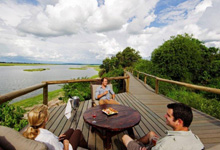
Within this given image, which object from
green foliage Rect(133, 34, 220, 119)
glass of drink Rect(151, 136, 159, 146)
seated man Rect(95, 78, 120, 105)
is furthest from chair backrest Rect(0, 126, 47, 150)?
green foliage Rect(133, 34, 220, 119)

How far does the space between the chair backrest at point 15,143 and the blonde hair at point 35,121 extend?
0.29 meters

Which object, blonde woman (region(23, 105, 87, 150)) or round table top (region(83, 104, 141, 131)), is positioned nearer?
blonde woman (region(23, 105, 87, 150))

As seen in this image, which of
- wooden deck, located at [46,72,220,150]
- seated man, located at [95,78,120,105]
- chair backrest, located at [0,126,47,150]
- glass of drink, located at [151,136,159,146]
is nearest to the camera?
chair backrest, located at [0,126,47,150]

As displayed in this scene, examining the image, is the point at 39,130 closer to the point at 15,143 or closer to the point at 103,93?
the point at 15,143

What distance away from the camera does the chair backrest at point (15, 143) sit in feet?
2.82

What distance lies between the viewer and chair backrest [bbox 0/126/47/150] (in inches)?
33.9

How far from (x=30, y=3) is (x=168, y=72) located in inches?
511

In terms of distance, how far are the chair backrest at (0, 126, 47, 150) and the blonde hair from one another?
287mm

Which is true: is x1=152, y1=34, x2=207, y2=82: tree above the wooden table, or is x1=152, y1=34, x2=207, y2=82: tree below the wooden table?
above

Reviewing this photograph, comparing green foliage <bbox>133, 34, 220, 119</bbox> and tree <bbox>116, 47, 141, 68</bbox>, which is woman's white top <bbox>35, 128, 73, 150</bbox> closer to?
green foliage <bbox>133, 34, 220, 119</bbox>

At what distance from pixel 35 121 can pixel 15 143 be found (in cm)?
35

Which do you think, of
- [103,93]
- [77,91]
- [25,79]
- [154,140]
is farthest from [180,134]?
[25,79]

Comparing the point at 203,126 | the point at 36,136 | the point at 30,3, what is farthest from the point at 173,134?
the point at 30,3

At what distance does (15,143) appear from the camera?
2.88 feet
